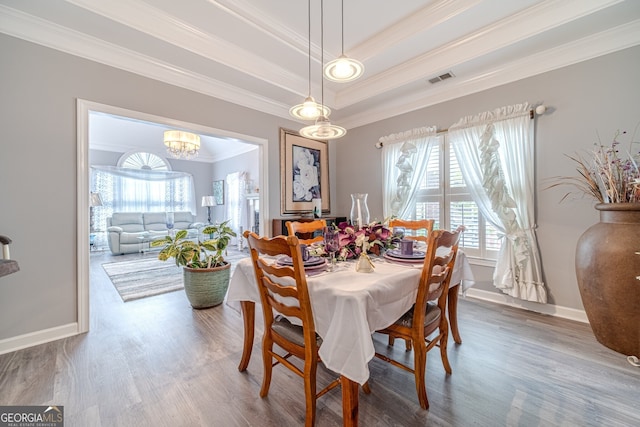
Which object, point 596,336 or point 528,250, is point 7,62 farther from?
point 596,336

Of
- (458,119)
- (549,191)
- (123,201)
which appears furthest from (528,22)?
(123,201)

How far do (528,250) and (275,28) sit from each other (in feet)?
11.6

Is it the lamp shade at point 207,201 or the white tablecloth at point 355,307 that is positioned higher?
the lamp shade at point 207,201

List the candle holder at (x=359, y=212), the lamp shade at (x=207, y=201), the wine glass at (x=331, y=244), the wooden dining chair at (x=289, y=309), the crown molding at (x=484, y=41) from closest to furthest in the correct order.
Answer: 1. the wooden dining chair at (x=289, y=309)
2. the wine glass at (x=331, y=244)
3. the candle holder at (x=359, y=212)
4. the crown molding at (x=484, y=41)
5. the lamp shade at (x=207, y=201)

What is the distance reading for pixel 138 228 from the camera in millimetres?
6660

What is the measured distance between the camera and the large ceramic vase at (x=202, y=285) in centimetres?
282

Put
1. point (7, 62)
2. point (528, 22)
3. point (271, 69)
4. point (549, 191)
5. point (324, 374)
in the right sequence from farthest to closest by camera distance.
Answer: point (271, 69) < point (549, 191) < point (528, 22) < point (7, 62) < point (324, 374)

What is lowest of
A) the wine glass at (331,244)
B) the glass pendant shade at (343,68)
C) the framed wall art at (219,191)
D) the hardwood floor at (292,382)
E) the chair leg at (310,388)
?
the hardwood floor at (292,382)

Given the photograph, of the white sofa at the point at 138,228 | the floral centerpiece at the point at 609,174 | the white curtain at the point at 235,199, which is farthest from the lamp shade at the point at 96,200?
the floral centerpiece at the point at 609,174

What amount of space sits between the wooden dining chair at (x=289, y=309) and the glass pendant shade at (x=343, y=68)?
1.41m

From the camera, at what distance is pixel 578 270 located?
2111 mm

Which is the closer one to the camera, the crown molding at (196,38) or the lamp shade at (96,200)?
the crown molding at (196,38)

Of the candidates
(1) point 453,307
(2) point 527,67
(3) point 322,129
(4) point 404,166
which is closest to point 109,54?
(3) point 322,129

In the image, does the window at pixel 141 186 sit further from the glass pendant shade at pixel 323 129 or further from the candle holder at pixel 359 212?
the candle holder at pixel 359 212
